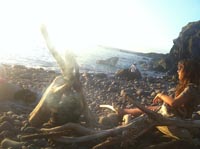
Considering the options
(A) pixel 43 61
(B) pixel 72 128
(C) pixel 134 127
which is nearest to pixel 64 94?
(B) pixel 72 128

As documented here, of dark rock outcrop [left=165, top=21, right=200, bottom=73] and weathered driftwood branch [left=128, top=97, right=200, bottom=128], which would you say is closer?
weathered driftwood branch [left=128, top=97, right=200, bottom=128]

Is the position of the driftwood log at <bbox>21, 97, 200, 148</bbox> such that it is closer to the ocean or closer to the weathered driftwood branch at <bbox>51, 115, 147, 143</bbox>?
the weathered driftwood branch at <bbox>51, 115, 147, 143</bbox>

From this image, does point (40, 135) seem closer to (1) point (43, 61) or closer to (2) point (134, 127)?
(2) point (134, 127)

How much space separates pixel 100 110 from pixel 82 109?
3974 millimetres

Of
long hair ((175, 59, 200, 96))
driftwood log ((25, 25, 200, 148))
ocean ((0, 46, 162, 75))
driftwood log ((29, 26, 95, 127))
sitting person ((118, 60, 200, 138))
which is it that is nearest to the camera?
driftwood log ((25, 25, 200, 148))

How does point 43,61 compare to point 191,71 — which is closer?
point 191,71

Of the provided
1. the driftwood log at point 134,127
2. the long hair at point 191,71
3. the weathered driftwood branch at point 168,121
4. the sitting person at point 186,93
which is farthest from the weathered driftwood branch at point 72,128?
the long hair at point 191,71

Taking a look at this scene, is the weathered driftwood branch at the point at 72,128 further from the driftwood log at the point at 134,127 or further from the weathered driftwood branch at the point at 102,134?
the weathered driftwood branch at the point at 102,134

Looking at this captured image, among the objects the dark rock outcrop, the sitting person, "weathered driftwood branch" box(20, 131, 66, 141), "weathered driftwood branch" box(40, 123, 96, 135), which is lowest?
"weathered driftwood branch" box(20, 131, 66, 141)

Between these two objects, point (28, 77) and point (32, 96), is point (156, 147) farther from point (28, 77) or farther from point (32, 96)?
point (28, 77)

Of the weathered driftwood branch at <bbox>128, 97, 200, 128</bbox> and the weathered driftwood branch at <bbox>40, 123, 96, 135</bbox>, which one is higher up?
the weathered driftwood branch at <bbox>128, 97, 200, 128</bbox>

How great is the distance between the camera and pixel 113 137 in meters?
6.87

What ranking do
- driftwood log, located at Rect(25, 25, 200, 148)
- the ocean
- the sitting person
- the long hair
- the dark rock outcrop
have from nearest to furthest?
driftwood log, located at Rect(25, 25, 200, 148) < the sitting person < the long hair < the ocean < the dark rock outcrop

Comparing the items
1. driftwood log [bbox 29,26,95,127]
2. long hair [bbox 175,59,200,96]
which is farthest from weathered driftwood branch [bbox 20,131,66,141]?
long hair [bbox 175,59,200,96]
